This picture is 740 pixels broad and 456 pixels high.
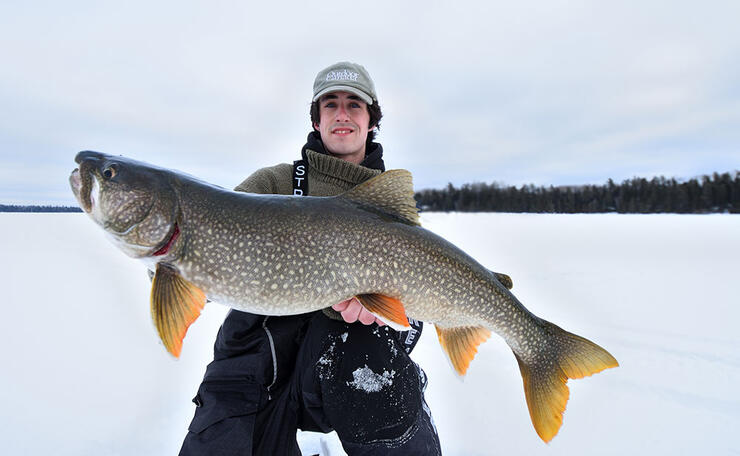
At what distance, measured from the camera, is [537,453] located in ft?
8.47

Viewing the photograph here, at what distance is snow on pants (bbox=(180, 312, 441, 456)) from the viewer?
214cm

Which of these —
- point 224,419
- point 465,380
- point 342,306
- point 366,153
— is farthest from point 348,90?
point 465,380

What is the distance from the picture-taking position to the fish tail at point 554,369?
2271mm

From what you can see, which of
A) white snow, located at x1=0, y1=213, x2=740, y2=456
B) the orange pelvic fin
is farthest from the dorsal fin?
the orange pelvic fin

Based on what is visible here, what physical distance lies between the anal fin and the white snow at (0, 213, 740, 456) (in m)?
1.15

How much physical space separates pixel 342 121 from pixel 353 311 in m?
1.65

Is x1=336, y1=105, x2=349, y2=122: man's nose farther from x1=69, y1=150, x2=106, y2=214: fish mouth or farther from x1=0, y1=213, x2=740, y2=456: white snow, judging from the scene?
x1=69, y1=150, x2=106, y2=214: fish mouth

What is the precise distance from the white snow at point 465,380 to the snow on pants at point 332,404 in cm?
58

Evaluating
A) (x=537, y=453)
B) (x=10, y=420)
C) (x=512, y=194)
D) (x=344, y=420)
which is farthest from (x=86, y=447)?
(x=512, y=194)

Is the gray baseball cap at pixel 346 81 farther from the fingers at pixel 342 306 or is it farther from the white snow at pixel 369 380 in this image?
the white snow at pixel 369 380

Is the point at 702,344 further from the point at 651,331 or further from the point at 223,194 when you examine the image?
the point at 223,194

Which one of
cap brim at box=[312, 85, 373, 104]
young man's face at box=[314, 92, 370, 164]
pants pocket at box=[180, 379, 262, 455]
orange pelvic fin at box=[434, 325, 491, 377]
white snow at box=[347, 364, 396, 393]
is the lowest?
pants pocket at box=[180, 379, 262, 455]

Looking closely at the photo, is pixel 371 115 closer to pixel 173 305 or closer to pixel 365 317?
pixel 365 317

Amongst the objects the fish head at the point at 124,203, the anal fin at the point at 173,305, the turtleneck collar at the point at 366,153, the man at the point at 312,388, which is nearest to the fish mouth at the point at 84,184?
the fish head at the point at 124,203
